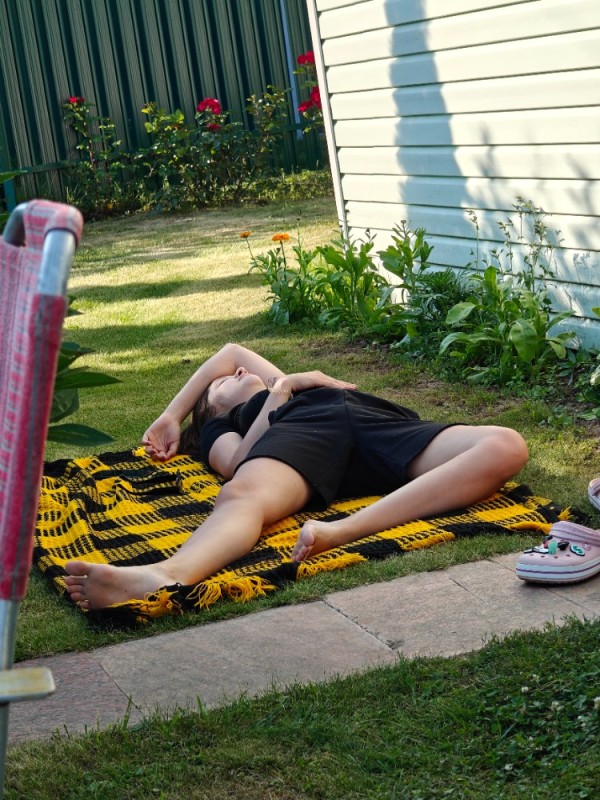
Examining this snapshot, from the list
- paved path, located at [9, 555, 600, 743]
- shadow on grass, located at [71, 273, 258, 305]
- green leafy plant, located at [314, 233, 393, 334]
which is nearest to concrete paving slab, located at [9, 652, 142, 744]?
paved path, located at [9, 555, 600, 743]

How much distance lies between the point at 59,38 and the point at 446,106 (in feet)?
24.6

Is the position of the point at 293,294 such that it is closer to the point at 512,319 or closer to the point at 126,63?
the point at 512,319

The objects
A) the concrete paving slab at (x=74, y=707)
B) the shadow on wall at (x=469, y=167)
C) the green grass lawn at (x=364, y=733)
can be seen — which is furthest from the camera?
the shadow on wall at (x=469, y=167)

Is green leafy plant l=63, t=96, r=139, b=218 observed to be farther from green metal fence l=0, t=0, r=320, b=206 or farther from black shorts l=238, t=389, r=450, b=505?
black shorts l=238, t=389, r=450, b=505

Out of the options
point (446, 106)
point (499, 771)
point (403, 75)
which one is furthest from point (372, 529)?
point (403, 75)

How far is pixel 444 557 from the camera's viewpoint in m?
3.13

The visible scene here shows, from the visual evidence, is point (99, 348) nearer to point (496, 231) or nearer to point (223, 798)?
point (496, 231)

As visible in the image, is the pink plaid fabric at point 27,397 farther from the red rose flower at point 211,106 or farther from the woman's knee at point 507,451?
the red rose flower at point 211,106

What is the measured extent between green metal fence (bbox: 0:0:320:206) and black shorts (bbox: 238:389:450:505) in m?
8.70

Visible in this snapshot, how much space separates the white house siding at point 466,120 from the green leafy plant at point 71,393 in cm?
343

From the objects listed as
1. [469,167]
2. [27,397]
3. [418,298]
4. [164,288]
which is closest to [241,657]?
[27,397]

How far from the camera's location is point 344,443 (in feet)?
11.7

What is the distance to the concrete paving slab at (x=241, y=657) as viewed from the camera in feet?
8.14

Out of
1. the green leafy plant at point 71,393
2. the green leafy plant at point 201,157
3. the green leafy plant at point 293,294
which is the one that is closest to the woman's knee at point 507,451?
the green leafy plant at point 71,393
